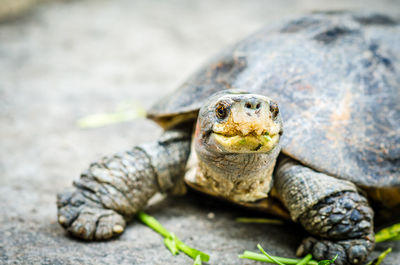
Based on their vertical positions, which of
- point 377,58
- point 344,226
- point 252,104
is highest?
point 252,104

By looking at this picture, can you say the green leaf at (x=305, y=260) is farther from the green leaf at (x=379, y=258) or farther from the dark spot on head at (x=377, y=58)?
the dark spot on head at (x=377, y=58)

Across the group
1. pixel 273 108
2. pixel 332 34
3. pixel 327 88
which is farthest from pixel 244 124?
pixel 332 34

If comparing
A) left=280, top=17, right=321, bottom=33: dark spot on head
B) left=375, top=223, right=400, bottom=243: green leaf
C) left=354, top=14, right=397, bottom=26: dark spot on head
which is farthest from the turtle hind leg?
left=354, top=14, right=397, bottom=26: dark spot on head

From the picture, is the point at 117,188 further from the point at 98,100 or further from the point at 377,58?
the point at 98,100

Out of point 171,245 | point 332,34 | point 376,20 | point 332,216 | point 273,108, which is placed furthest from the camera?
point 376,20

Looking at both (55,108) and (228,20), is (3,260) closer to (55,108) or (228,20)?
(55,108)

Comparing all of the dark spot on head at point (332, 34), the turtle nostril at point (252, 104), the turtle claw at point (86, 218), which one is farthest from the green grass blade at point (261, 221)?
the dark spot on head at point (332, 34)
